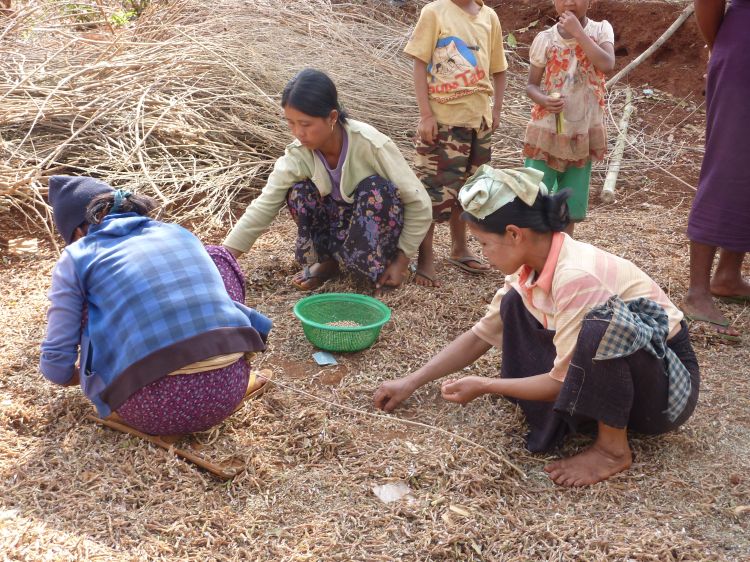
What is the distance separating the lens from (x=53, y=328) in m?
1.97

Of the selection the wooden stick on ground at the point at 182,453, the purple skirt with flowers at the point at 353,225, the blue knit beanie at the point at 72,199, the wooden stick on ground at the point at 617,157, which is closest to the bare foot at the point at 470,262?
the purple skirt with flowers at the point at 353,225

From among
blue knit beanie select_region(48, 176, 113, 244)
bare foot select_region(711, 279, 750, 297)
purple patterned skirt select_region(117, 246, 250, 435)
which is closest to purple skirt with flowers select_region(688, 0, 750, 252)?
bare foot select_region(711, 279, 750, 297)

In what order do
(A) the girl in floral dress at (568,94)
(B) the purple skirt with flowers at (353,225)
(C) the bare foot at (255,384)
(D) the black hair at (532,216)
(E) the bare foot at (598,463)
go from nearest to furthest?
(D) the black hair at (532,216) → (E) the bare foot at (598,463) → (C) the bare foot at (255,384) → (B) the purple skirt with flowers at (353,225) → (A) the girl in floral dress at (568,94)

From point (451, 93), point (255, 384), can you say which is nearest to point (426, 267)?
point (451, 93)

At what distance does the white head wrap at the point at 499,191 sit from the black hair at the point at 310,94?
3.54ft

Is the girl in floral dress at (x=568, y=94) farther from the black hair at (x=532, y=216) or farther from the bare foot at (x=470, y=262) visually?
the black hair at (x=532, y=216)

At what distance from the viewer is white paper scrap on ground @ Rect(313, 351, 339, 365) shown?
2.70 m

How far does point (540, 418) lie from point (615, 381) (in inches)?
14.1

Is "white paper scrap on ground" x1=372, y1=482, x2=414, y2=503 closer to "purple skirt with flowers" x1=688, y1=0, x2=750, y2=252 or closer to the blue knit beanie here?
the blue knit beanie

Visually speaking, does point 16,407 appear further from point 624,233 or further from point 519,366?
point 624,233

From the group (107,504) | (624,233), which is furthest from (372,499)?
(624,233)

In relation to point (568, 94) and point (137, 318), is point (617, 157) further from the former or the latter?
point (137, 318)

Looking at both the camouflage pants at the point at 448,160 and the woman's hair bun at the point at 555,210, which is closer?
the woman's hair bun at the point at 555,210

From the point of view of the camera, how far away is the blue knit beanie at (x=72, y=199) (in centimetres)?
204
